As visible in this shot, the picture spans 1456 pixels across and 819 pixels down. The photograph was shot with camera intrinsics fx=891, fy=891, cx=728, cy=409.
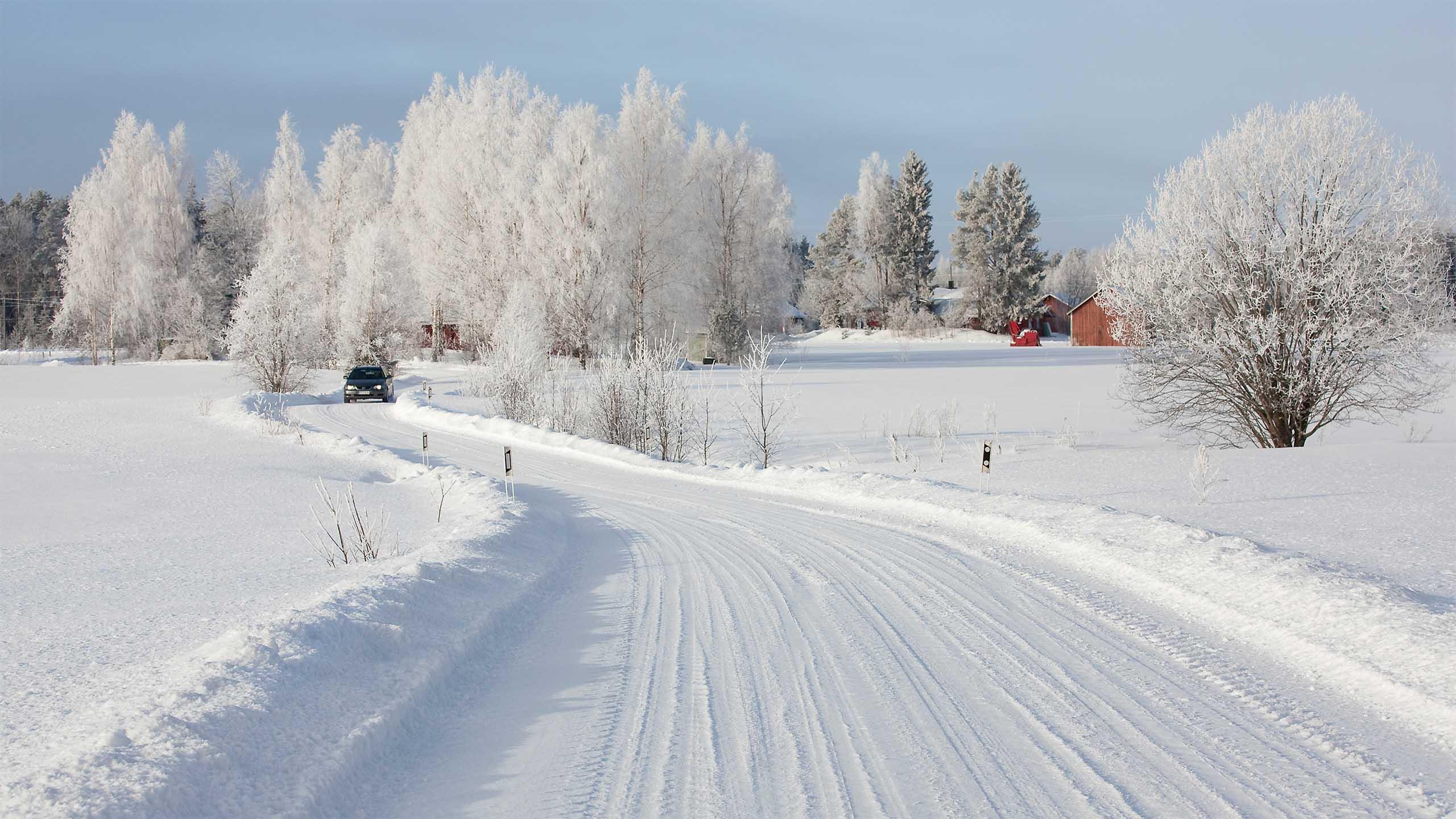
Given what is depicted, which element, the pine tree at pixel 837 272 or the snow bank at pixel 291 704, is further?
the pine tree at pixel 837 272

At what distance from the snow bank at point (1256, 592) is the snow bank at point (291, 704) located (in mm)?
5437

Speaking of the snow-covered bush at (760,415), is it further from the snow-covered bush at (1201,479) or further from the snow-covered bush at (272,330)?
the snow-covered bush at (272,330)

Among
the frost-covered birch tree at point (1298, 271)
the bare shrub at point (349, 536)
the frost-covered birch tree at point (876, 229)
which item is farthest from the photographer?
the frost-covered birch tree at point (876, 229)

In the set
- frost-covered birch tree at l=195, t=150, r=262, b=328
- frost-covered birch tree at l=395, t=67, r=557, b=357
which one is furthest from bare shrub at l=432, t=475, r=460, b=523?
frost-covered birch tree at l=195, t=150, r=262, b=328

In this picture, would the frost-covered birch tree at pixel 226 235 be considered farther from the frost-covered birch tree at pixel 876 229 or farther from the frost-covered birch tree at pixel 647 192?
the frost-covered birch tree at pixel 876 229

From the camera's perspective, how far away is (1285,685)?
5.47 metres

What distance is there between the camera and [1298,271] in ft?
56.6

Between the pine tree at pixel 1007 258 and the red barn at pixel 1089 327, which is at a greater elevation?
the pine tree at pixel 1007 258

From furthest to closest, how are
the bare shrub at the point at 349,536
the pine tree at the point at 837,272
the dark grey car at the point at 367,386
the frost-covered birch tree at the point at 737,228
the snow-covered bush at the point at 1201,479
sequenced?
the pine tree at the point at 837,272, the frost-covered birch tree at the point at 737,228, the dark grey car at the point at 367,386, the snow-covered bush at the point at 1201,479, the bare shrub at the point at 349,536

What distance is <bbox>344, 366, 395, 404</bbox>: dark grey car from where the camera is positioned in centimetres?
3694

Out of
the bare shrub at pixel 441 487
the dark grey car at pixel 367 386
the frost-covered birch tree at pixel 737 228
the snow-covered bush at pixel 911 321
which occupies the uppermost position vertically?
the frost-covered birch tree at pixel 737 228

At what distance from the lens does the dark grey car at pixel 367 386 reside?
36.9 metres

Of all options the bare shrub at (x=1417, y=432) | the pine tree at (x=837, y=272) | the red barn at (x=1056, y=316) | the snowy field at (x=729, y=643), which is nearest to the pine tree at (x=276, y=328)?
the snowy field at (x=729, y=643)

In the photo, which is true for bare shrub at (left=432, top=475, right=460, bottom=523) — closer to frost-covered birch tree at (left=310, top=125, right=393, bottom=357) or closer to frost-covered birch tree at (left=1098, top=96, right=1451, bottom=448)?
frost-covered birch tree at (left=1098, top=96, right=1451, bottom=448)
